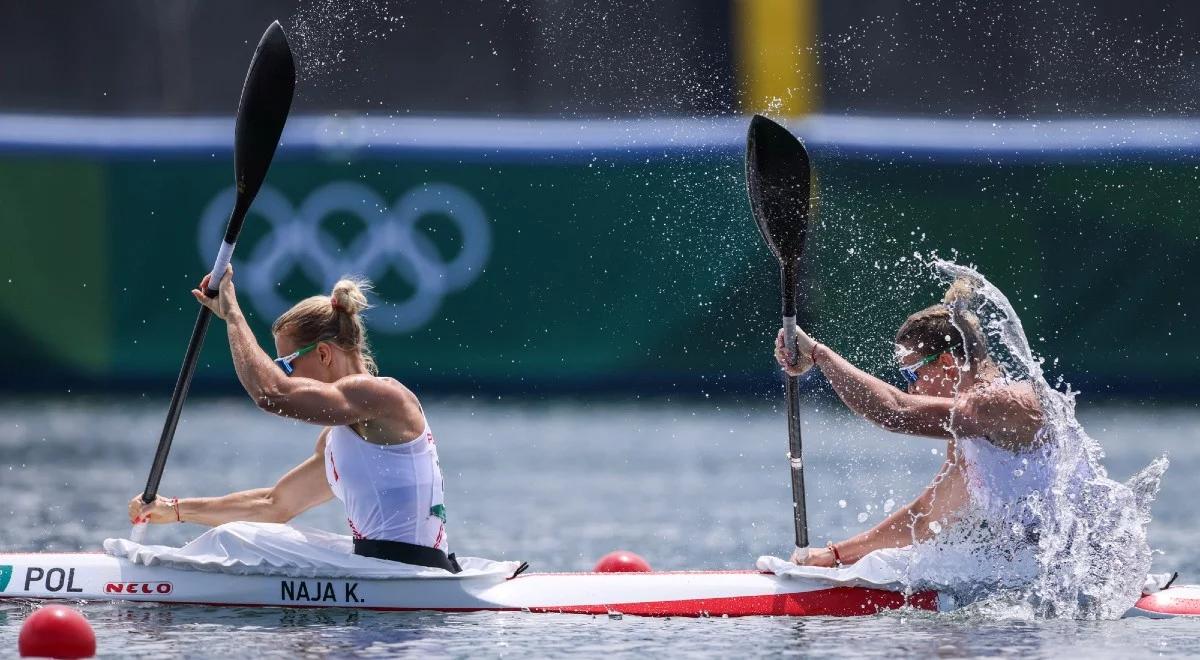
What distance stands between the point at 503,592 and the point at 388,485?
1.95 ft

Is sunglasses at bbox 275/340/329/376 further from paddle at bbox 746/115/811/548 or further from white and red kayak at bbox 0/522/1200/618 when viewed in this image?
paddle at bbox 746/115/811/548

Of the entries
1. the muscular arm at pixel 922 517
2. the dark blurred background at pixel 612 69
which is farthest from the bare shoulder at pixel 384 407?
the dark blurred background at pixel 612 69

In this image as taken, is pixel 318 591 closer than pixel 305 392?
No

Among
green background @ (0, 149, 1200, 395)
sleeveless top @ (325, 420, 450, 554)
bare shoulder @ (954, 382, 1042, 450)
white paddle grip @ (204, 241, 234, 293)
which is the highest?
green background @ (0, 149, 1200, 395)

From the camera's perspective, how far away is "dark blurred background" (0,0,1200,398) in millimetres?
16125

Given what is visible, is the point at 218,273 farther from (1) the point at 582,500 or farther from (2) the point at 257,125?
(1) the point at 582,500

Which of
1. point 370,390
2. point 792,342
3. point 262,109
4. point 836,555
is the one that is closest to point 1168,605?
point 836,555

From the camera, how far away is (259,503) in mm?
7270

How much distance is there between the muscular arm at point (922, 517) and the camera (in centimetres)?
678

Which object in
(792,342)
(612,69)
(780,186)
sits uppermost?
(612,69)

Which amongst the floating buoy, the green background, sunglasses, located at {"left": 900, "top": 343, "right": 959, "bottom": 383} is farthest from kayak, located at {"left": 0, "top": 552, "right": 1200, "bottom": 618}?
the green background

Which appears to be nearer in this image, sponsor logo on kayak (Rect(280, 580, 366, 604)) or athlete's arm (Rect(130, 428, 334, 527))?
sponsor logo on kayak (Rect(280, 580, 366, 604))

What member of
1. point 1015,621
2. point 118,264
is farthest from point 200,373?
point 1015,621

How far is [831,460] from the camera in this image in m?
13.7
